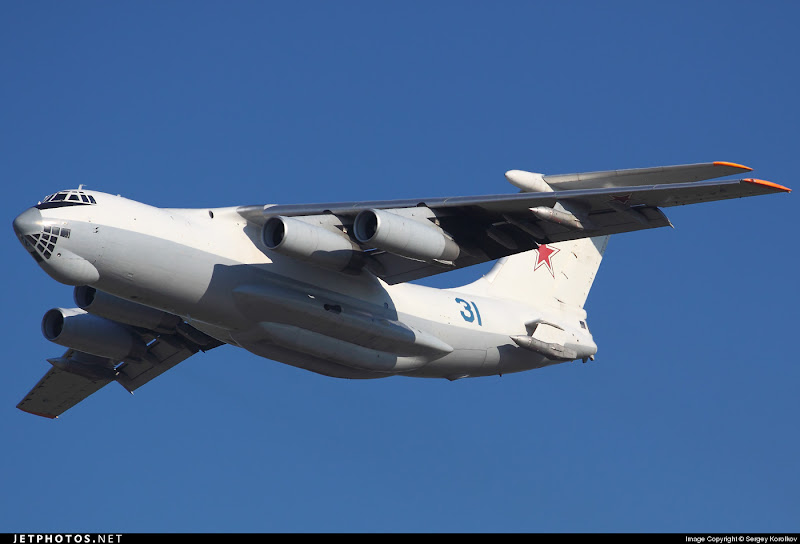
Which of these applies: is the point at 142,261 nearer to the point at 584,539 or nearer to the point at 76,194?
the point at 76,194

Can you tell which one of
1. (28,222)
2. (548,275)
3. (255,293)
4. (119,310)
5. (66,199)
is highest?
(548,275)

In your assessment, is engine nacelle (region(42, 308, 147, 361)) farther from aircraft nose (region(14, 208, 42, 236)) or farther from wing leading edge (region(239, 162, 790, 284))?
wing leading edge (region(239, 162, 790, 284))

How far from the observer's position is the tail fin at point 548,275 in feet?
62.1

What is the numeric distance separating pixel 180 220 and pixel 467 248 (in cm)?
372

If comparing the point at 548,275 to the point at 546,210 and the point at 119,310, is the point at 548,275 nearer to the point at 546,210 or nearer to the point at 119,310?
the point at 546,210

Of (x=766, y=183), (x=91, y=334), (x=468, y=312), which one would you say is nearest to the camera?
(x=766, y=183)

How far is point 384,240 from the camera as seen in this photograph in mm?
14312

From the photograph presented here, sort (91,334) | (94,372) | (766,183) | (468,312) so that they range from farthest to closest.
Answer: (94,372) < (91,334) < (468,312) < (766,183)

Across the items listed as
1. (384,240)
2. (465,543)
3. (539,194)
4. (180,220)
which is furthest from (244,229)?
(465,543)

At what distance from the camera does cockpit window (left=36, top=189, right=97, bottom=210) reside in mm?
14367

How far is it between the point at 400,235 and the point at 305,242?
3.94 feet

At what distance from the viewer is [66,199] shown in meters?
14.4

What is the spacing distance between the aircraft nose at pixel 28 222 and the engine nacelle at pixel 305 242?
2.71 metres

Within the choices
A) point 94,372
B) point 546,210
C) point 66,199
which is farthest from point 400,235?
point 94,372
